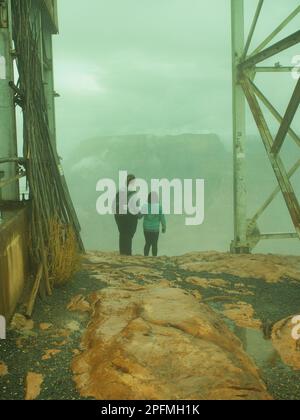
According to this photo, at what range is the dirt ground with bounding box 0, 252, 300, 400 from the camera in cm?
299

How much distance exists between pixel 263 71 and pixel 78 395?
21.5ft

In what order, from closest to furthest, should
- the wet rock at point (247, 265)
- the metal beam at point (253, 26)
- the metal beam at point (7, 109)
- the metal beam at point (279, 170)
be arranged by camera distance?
the metal beam at point (7, 109), the metal beam at point (279, 170), the wet rock at point (247, 265), the metal beam at point (253, 26)

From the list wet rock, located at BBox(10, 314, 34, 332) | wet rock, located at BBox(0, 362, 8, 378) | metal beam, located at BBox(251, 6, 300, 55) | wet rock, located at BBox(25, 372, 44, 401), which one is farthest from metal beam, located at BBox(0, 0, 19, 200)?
metal beam, located at BBox(251, 6, 300, 55)

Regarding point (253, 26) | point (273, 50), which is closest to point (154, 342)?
point (273, 50)

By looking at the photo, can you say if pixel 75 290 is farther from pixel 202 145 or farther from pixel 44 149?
pixel 202 145

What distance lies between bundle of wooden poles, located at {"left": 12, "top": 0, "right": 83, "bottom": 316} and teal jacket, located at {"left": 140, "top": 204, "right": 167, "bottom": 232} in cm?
157

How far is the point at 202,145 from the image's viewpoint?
146 metres

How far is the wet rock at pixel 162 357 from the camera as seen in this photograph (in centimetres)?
287

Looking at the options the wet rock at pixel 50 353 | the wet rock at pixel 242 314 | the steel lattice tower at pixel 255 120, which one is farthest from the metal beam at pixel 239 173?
the wet rock at pixel 50 353
